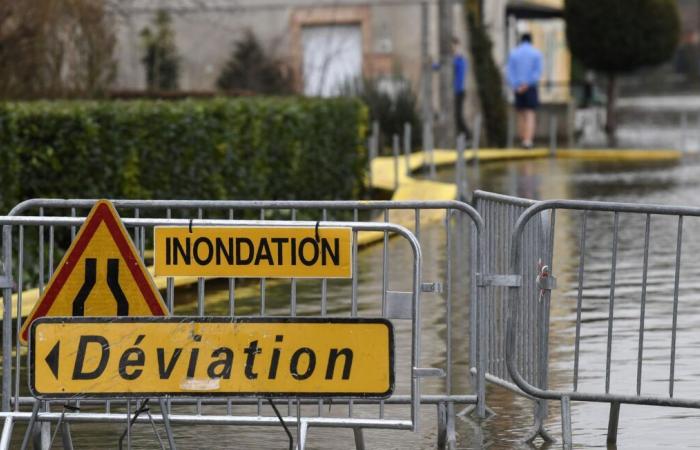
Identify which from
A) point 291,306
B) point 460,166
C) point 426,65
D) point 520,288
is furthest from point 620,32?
point 291,306

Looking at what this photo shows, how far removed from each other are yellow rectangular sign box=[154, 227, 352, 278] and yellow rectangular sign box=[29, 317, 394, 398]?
376 millimetres

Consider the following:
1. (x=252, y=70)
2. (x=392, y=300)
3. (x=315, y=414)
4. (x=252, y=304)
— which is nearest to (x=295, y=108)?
(x=252, y=304)

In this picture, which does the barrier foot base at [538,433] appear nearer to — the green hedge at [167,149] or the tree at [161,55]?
the green hedge at [167,149]

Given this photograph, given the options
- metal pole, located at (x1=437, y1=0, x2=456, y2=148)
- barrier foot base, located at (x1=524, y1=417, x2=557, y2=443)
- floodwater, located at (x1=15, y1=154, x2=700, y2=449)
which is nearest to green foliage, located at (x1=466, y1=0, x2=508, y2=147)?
metal pole, located at (x1=437, y1=0, x2=456, y2=148)

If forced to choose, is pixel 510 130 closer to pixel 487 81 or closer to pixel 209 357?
pixel 487 81

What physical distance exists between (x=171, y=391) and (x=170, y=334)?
0.23 meters

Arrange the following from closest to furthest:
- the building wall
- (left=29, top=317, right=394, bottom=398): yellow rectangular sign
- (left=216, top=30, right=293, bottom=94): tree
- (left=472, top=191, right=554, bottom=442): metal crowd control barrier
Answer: (left=29, top=317, right=394, bottom=398): yellow rectangular sign → (left=472, top=191, right=554, bottom=442): metal crowd control barrier → (left=216, top=30, right=293, bottom=94): tree → the building wall

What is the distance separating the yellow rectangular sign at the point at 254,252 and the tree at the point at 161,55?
29994mm

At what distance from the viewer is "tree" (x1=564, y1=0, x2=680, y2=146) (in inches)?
1517

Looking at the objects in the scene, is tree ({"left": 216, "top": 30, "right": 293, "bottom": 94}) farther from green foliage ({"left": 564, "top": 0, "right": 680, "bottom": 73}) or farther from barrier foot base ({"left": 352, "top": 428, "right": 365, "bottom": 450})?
barrier foot base ({"left": 352, "top": 428, "right": 365, "bottom": 450})

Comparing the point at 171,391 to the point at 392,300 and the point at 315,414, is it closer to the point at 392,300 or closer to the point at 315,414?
the point at 392,300

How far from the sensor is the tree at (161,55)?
125ft

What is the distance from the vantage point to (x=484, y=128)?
3772cm

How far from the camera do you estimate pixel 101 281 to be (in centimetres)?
771
